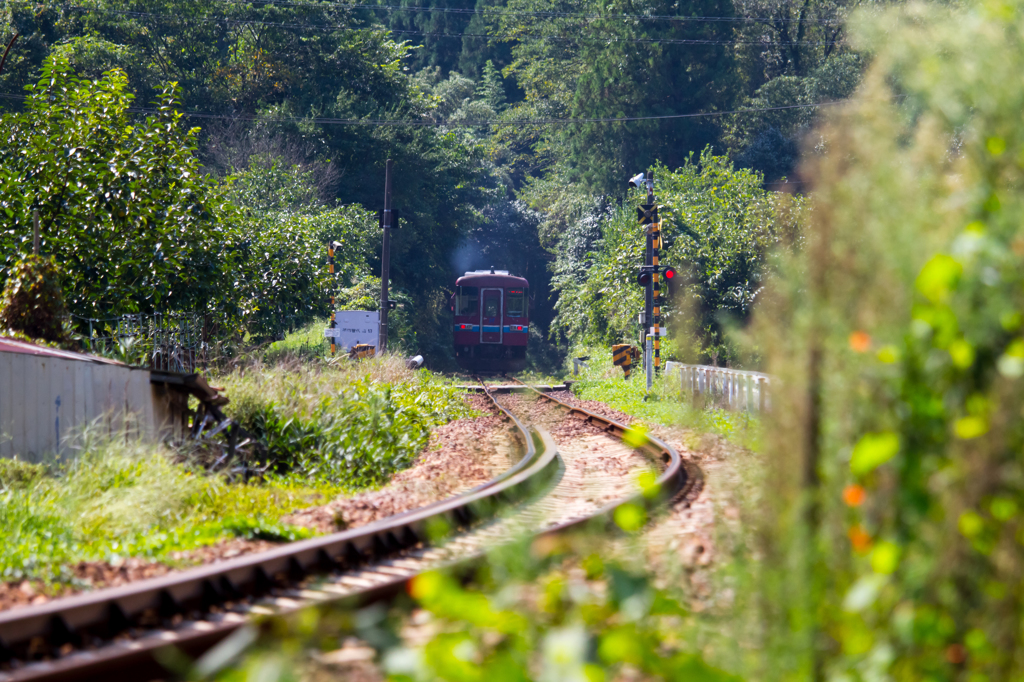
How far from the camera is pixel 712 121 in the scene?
47.1m

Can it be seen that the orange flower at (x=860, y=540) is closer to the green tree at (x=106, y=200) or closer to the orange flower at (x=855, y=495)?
the orange flower at (x=855, y=495)

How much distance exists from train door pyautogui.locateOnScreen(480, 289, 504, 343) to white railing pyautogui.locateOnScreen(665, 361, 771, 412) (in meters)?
16.3

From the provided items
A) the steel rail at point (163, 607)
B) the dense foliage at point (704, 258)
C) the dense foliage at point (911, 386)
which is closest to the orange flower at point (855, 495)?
the dense foliage at point (911, 386)

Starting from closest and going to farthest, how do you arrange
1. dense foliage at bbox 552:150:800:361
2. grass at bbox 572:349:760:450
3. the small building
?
1. the small building
2. grass at bbox 572:349:760:450
3. dense foliage at bbox 552:150:800:361

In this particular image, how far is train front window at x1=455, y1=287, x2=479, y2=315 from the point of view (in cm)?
3603

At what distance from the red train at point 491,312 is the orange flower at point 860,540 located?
33.5 meters

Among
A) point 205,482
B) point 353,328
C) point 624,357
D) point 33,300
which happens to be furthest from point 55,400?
point 624,357

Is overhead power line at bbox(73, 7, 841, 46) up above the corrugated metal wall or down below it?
above

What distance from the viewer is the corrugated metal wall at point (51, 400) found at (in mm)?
9320

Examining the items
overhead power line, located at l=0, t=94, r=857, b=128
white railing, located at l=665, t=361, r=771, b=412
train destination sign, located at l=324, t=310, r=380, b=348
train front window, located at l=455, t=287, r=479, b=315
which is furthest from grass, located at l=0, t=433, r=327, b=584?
train front window, located at l=455, t=287, r=479, b=315

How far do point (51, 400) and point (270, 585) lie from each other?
5761mm

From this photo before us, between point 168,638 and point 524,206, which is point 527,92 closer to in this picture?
point 524,206

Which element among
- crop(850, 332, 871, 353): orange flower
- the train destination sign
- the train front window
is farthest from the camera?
the train front window

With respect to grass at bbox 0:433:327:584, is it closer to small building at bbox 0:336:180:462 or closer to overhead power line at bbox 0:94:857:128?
small building at bbox 0:336:180:462
